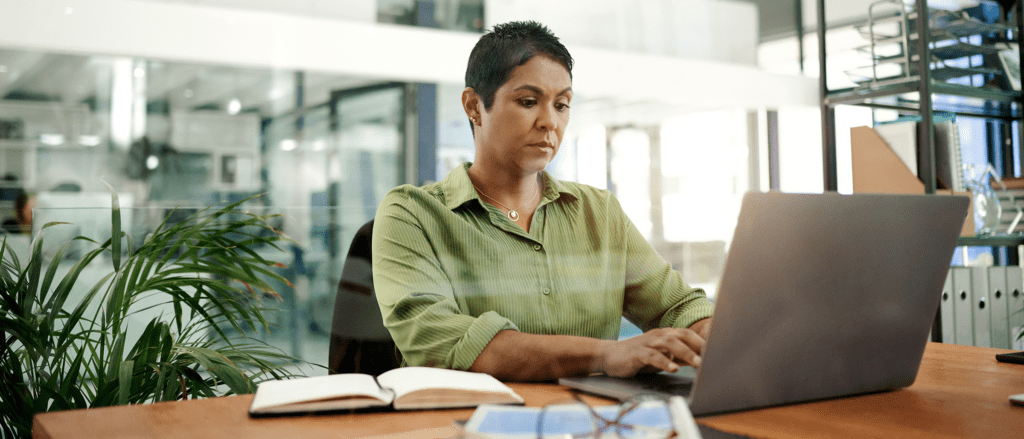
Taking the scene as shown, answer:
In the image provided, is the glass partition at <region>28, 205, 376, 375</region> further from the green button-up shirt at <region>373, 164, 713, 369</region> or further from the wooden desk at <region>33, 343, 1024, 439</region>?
the wooden desk at <region>33, 343, 1024, 439</region>

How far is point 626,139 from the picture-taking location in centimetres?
444

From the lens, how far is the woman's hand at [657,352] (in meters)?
0.89

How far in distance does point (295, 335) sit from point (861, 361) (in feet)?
6.84

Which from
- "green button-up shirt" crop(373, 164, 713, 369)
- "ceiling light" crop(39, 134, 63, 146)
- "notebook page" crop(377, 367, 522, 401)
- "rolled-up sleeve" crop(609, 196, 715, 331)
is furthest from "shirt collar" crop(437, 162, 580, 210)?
"ceiling light" crop(39, 134, 63, 146)

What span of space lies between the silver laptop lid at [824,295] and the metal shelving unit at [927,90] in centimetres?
188

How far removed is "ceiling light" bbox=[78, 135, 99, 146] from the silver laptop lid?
9.23 ft

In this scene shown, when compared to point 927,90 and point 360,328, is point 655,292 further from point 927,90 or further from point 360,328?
point 927,90

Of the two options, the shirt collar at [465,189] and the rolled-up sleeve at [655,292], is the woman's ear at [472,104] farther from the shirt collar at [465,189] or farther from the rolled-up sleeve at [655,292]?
the rolled-up sleeve at [655,292]

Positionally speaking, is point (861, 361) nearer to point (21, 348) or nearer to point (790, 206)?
point (790, 206)

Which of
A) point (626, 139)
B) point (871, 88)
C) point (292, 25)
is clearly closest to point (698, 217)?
point (626, 139)

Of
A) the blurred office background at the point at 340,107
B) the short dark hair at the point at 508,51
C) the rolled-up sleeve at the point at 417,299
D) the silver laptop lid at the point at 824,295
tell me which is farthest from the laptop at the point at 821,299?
the blurred office background at the point at 340,107

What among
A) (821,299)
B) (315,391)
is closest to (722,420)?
(821,299)

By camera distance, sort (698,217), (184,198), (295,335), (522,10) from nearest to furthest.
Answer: (295,335), (184,198), (522,10), (698,217)

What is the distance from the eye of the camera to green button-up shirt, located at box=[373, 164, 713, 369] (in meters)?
1.21
